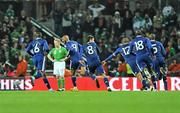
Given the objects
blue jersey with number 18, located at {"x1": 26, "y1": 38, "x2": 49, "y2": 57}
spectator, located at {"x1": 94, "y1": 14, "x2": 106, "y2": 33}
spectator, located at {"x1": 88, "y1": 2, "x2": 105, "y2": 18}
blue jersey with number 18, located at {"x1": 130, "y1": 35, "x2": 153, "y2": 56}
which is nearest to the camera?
blue jersey with number 18, located at {"x1": 130, "y1": 35, "x2": 153, "y2": 56}

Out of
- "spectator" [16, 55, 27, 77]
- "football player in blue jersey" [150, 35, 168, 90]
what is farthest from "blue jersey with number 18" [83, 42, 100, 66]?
"spectator" [16, 55, 27, 77]

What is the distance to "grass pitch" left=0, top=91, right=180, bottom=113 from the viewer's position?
15.0 metres

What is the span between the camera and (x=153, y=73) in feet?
77.8

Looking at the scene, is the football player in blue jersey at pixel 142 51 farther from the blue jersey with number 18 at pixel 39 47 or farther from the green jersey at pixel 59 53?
the blue jersey with number 18 at pixel 39 47

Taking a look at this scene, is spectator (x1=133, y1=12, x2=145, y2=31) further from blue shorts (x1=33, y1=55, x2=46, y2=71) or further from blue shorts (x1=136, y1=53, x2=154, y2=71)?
blue shorts (x1=136, y1=53, x2=154, y2=71)

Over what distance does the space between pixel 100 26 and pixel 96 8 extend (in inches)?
55.6

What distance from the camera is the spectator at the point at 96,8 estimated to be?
32.5 metres

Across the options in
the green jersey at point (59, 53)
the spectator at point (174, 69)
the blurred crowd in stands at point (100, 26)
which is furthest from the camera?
the blurred crowd in stands at point (100, 26)

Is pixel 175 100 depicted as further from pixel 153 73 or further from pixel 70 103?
pixel 153 73

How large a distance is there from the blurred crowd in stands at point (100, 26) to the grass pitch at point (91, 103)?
11.4 meters

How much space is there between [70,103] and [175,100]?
9.16 ft

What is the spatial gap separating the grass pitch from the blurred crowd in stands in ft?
37.4

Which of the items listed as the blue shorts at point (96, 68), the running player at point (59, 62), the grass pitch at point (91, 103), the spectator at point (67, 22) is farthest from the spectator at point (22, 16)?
the grass pitch at point (91, 103)

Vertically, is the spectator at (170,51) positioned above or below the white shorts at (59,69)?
above
